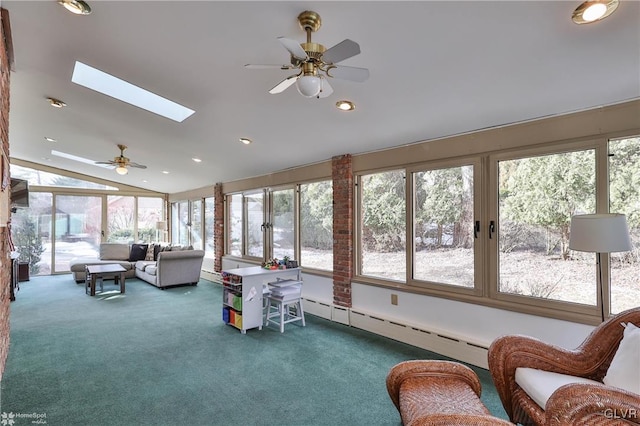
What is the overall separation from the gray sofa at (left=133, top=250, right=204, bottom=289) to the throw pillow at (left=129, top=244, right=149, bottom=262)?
905mm

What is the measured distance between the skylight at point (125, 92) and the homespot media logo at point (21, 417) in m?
2.82

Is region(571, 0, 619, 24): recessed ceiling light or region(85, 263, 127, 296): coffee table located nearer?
region(571, 0, 619, 24): recessed ceiling light

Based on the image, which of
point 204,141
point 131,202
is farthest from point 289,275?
point 131,202

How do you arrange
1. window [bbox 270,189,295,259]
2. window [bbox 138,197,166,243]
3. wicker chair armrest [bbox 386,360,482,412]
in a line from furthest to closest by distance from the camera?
window [bbox 138,197,166,243]
window [bbox 270,189,295,259]
wicker chair armrest [bbox 386,360,482,412]

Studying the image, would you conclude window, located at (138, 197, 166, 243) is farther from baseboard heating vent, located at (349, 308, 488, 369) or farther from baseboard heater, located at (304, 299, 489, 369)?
baseboard heating vent, located at (349, 308, 488, 369)

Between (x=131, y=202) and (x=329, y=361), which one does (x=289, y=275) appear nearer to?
(x=329, y=361)

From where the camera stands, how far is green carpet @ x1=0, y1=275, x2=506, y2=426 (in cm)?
234

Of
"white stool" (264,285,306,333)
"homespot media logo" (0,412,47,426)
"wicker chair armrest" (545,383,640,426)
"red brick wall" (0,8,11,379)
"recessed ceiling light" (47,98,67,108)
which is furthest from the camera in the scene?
"white stool" (264,285,306,333)

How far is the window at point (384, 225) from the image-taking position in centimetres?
396

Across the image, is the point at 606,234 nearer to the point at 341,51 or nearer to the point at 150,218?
the point at 341,51

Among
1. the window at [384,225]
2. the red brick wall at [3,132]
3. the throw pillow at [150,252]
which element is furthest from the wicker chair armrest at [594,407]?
the throw pillow at [150,252]

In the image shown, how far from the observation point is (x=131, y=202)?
945cm

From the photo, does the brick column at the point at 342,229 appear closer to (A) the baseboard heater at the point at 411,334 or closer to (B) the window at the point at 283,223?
(A) the baseboard heater at the point at 411,334

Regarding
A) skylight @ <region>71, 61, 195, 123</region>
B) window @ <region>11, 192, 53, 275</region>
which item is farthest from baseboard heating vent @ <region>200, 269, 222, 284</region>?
skylight @ <region>71, 61, 195, 123</region>
